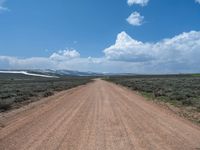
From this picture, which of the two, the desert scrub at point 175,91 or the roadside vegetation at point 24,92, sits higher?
the desert scrub at point 175,91

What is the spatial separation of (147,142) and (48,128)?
170 inches

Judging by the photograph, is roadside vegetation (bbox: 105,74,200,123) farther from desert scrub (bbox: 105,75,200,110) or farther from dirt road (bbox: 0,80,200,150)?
dirt road (bbox: 0,80,200,150)

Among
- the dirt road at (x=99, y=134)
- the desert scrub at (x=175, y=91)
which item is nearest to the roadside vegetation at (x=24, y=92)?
the dirt road at (x=99, y=134)

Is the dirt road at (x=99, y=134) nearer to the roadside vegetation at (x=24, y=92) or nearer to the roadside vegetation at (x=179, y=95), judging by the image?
the roadside vegetation at (x=179, y=95)

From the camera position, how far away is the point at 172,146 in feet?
26.8


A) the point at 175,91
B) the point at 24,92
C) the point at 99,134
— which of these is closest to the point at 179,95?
the point at 175,91

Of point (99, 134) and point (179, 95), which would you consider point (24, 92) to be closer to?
point (179, 95)

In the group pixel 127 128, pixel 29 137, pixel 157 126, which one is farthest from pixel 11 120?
pixel 157 126

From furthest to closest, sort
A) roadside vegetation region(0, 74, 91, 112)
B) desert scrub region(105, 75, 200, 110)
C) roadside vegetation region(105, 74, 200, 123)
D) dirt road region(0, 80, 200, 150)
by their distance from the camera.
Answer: desert scrub region(105, 75, 200, 110), roadside vegetation region(0, 74, 91, 112), roadside vegetation region(105, 74, 200, 123), dirt road region(0, 80, 200, 150)

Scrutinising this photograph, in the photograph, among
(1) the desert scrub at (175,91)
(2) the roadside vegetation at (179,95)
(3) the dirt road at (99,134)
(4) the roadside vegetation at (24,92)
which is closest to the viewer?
(3) the dirt road at (99,134)

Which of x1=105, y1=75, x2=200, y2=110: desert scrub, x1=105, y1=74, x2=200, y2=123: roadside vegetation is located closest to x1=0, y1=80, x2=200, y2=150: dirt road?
x1=105, y1=74, x2=200, y2=123: roadside vegetation

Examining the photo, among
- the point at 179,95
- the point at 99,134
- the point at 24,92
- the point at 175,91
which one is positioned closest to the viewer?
the point at 99,134

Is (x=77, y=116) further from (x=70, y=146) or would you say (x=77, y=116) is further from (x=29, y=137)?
(x=70, y=146)

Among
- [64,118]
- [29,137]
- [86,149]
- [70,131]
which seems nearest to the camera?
[86,149]
